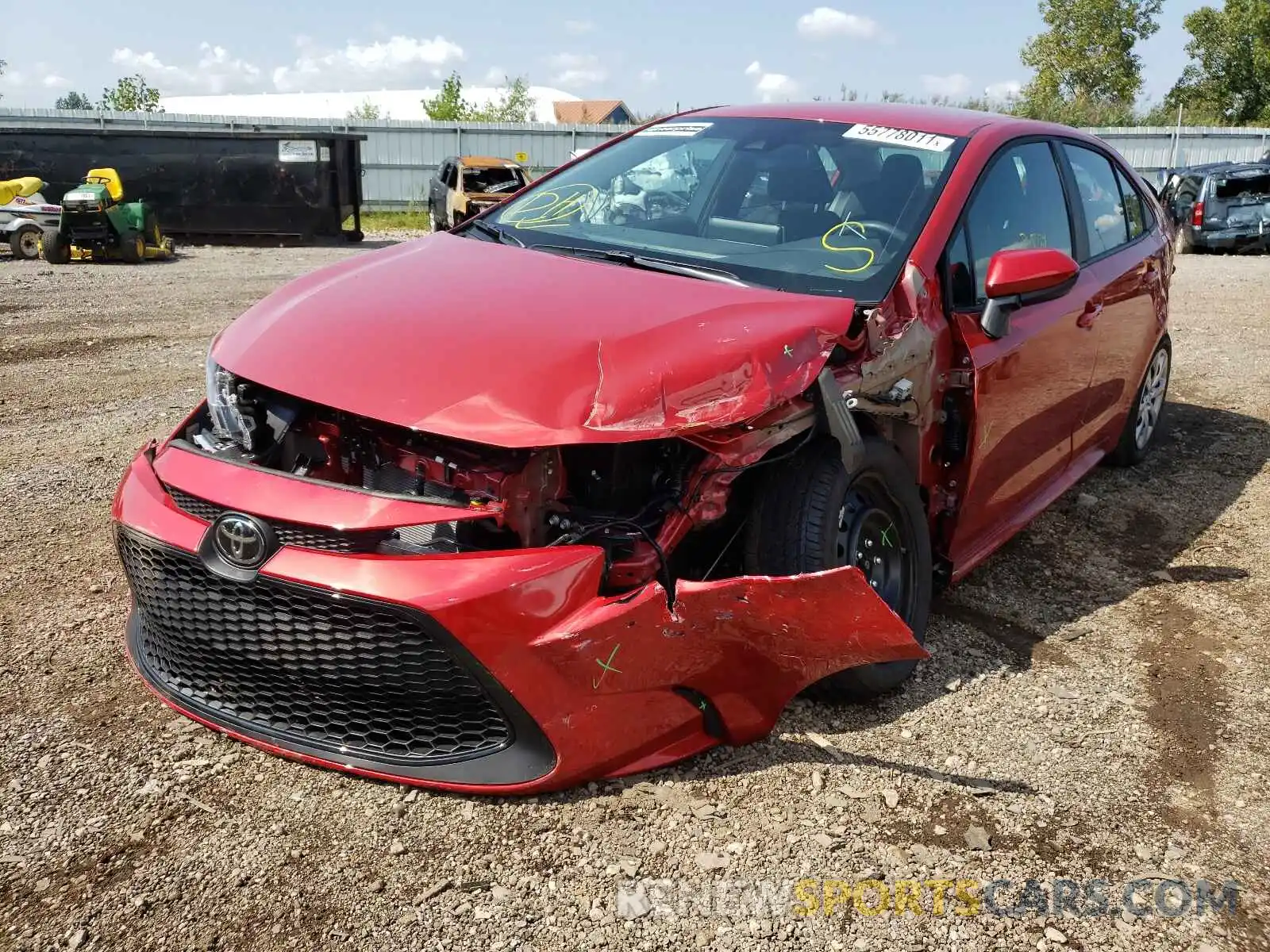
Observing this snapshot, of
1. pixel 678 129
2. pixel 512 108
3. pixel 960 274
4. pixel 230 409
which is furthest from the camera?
pixel 512 108

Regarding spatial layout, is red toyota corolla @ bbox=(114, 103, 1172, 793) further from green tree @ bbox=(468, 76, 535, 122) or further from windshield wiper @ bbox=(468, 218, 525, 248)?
green tree @ bbox=(468, 76, 535, 122)

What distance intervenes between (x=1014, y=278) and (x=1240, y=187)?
16704mm

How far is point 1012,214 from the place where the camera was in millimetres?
3729

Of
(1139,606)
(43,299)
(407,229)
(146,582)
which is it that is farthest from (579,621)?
(407,229)

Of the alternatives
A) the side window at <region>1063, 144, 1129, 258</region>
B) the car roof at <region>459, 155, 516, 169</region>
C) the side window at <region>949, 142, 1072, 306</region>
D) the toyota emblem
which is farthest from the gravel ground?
the car roof at <region>459, 155, 516, 169</region>

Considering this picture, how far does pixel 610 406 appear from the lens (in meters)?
2.39

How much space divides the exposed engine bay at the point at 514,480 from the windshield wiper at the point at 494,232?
3.84ft

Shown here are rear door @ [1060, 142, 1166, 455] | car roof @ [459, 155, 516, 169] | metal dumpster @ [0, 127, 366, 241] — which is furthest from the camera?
car roof @ [459, 155, 516, 169]

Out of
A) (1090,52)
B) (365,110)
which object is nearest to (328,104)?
(365,110)

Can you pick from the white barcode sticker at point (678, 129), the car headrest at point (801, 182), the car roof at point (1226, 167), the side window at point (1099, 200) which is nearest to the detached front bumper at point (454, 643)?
the car headrest at point (801, 182)

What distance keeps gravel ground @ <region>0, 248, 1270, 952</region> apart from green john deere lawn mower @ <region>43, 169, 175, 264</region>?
10810mm

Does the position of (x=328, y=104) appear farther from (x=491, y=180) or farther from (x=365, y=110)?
(x=491, y=180)

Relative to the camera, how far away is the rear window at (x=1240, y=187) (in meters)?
16.7

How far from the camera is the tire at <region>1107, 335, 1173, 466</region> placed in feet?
17.6
